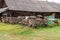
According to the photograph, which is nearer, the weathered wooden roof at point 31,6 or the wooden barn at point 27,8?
the wooden barn at point 27,8

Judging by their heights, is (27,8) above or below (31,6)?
below

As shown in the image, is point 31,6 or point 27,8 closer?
point 27,8

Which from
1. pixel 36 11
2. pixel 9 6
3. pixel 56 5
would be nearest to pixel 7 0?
pixel 9 6

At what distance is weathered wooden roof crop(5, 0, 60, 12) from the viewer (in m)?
32.1

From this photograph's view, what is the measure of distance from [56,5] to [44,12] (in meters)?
5.30

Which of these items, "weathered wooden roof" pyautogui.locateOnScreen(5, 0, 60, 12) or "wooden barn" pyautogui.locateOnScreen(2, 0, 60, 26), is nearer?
"wooden barn" pyautogui.locateOnScreen(2, 0, 60, 26)

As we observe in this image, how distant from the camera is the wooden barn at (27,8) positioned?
1251 inches

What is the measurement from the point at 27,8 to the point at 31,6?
1637 millimetres

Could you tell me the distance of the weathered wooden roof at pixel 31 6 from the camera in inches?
1265

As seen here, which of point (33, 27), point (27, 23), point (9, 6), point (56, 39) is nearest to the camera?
point (56, 39)

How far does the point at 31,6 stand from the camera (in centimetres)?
3403

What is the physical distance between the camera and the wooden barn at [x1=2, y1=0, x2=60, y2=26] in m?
31.8

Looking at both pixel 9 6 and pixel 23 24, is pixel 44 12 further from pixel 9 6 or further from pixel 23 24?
pixel 23 24

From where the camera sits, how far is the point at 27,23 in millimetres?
22000
